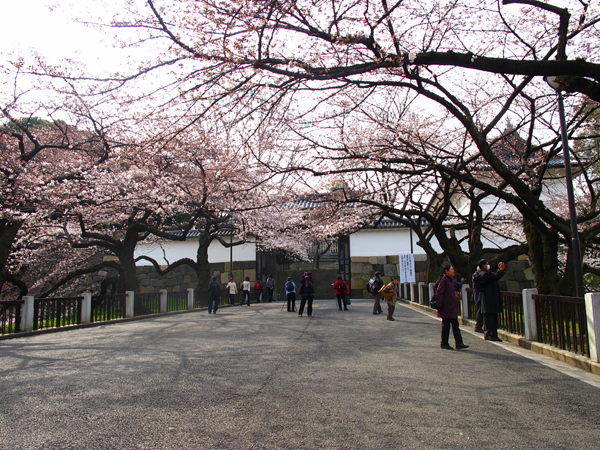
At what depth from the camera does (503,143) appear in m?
17.9

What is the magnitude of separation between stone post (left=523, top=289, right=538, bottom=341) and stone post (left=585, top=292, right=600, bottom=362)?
214 centimetres

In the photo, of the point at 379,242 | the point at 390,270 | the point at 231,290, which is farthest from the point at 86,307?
the point at 390,270

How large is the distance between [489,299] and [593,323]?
3208 mm

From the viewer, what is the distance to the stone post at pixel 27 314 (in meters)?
12.4

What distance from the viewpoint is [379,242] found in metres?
33.5

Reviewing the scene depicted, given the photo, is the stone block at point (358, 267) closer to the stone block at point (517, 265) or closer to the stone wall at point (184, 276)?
the stone wall at point (184, 276)

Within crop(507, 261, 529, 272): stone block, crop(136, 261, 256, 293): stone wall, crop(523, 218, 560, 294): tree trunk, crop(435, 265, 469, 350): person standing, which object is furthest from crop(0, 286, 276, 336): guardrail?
crop(507, 261, 529, 272): stone block

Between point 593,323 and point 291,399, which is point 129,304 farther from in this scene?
point 593,323

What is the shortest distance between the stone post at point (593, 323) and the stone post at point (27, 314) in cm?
1288

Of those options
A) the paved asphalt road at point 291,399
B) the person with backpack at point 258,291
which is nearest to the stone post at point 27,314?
the paved asphalt road at point 291,399

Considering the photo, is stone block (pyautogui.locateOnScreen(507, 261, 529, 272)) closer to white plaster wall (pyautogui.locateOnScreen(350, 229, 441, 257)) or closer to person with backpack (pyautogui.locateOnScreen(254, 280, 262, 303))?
white plaster wall (pyautogui.locateOnScreen(350, 229, 441, 257))

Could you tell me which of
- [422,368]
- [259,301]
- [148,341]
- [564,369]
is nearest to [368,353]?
[422,368]

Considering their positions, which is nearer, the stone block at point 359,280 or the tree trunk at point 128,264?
the tree trunk at point 128,264

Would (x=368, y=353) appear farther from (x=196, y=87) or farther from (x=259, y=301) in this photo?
(x=259, y=301)
